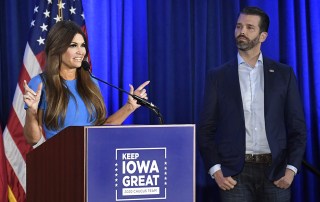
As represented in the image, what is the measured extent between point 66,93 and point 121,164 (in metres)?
0.94

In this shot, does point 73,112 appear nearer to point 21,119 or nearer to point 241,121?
point 241,121

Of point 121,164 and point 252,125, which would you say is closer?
point 121,164

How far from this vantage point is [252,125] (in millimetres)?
3393

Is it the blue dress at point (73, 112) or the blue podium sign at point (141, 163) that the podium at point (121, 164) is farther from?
the blue dress at point (73, 112)

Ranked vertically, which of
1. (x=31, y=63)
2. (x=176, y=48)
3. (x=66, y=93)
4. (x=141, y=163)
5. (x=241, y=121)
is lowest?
(x=141, y=163)

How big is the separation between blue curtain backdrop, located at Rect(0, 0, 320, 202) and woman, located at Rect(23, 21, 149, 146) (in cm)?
148

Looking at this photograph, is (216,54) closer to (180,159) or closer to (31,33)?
(31,33)

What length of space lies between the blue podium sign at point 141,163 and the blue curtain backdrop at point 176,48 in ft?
8.04

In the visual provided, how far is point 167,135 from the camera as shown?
1971mm

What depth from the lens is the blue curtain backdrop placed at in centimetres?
440

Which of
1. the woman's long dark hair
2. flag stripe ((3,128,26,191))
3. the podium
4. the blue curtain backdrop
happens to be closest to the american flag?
flag stripe ((3,128,26,191))

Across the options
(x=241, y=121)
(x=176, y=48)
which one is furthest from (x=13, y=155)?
(x=241, y=121)

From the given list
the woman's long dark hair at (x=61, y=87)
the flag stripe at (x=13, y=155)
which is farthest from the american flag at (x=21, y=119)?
the woman's long dark hair at (x=61, y=87)

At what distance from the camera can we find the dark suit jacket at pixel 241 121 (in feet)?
11.0
